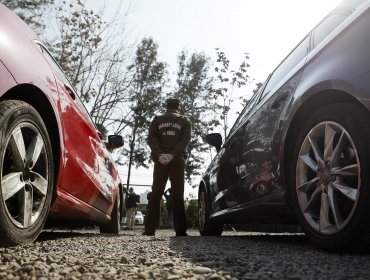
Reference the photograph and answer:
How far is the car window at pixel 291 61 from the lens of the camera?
334 centimetres

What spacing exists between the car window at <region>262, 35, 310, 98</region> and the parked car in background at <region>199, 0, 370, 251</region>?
2cm

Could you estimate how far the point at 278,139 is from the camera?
3.03m

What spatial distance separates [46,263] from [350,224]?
1571mm

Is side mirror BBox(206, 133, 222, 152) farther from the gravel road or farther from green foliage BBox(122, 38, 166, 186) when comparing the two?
green foliage BBox(122, 38, 166, 186)

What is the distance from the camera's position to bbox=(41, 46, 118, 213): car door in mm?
3033

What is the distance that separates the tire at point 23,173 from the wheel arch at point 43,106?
0.45 feet

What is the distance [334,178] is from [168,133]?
3.59 m

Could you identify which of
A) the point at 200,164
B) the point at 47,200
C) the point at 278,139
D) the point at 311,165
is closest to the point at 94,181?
the point at 47,200

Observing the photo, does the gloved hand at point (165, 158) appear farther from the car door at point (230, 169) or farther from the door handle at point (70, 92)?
the door handle at point (70, 92)

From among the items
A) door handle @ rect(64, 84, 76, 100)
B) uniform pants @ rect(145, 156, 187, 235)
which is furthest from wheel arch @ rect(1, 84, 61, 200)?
uniform pants @ rect(145, 156, 187, 235)

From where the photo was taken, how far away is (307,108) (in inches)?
110

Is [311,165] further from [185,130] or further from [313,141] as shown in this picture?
[185,130]

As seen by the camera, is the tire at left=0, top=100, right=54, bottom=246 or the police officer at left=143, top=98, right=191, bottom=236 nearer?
the tire at left=0, top=100, right=54, bottom=246

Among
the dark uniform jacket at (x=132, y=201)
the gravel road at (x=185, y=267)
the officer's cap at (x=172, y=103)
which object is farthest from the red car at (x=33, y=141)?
the dark uniform jacket at (x=132, y=201)
